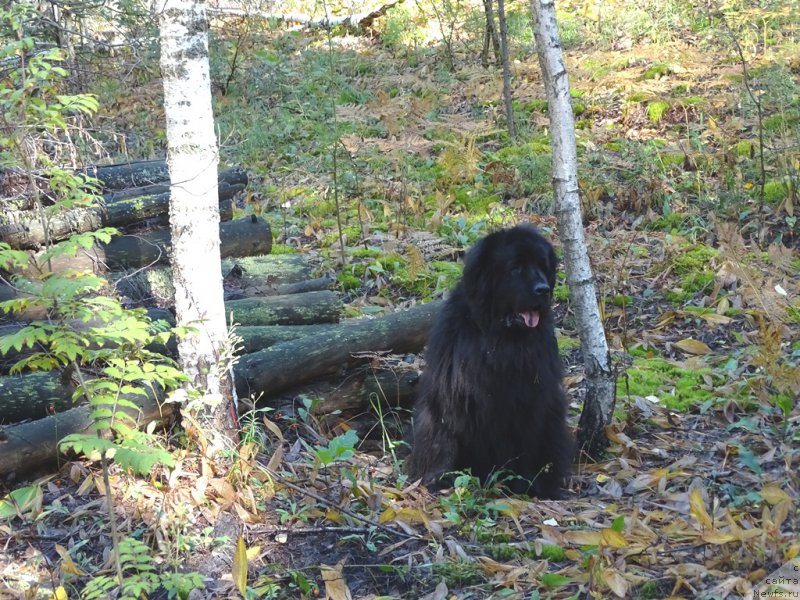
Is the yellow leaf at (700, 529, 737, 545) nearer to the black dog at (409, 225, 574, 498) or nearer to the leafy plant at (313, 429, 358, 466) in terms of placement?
the black dog at (409, 225, 574, 498)

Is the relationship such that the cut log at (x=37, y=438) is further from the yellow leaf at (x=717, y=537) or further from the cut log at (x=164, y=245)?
the yellow leaf at (x=717, y=537)

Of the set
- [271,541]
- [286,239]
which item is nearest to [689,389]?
[271,541]

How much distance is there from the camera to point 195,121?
4.64m

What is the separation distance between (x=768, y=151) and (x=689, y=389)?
4.13 meters

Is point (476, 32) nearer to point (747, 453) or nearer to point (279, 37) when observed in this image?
point (279, 37)

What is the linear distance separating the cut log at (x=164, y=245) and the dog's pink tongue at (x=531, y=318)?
350 centimetres

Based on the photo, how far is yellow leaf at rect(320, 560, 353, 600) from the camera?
3.82 m

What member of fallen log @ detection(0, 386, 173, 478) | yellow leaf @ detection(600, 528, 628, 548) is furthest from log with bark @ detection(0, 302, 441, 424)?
yellow leaf @ detection(600, 528, 628, 548)

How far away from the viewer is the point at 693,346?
272 inches

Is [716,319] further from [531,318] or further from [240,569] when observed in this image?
[240,569]

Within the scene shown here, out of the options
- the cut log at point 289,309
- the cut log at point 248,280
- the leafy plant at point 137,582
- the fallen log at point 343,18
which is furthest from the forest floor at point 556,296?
the cut log at point 289,309

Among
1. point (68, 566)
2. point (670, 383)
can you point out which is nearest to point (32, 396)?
point (68, 566)

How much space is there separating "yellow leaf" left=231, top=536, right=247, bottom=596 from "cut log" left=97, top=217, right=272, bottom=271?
3.79 metres

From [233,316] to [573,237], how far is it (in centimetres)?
272
